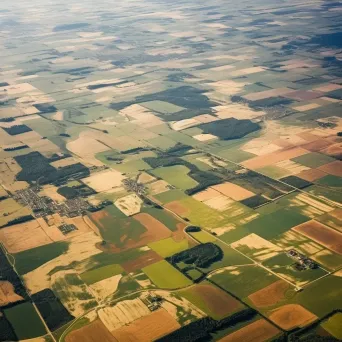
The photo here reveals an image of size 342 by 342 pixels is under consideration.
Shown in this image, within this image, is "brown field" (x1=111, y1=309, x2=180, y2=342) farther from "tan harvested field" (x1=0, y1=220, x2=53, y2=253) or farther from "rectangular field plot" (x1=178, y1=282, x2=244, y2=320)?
"tan harvested field" (x1=0, y1=220, x2=53, y2=253)

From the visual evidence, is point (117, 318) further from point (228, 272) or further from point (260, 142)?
point (260, 142)

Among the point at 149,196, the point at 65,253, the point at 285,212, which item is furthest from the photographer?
the point at 149,196

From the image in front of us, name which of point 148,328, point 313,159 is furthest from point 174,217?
point 313,159

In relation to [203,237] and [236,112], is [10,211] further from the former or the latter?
[236,112]

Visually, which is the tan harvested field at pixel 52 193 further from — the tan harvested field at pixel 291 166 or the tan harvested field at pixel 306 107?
the tan harvested field at pixel 306 107

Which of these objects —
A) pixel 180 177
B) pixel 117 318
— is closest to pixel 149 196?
pixel 180 177

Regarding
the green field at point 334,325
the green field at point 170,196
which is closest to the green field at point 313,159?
the green field at point 170,196

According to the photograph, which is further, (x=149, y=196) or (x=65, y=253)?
(x=149, y=196)

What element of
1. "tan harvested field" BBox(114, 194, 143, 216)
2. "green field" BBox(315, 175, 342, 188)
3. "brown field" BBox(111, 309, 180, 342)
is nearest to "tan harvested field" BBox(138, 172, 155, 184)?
"tan harvested field" BBox(114, 194, 143, 216)
